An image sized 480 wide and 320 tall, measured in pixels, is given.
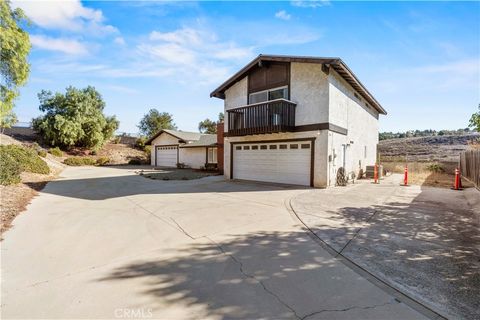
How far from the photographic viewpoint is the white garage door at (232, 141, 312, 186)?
12.1 metres

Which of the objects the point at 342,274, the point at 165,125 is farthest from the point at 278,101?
the point at 165,125

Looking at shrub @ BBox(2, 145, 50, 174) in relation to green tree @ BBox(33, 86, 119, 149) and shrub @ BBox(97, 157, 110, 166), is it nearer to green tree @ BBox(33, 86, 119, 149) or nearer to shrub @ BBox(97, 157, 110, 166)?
shrub @ BBox(97, 157, 110, 166)

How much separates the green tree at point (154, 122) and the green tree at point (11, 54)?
35.7 metres

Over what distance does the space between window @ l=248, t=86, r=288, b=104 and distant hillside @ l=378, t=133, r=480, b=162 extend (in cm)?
1172

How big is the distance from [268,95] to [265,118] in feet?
5.72

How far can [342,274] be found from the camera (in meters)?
3.46

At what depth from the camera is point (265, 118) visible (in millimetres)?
12367

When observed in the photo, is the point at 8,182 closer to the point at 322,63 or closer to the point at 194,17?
the point at 194,17

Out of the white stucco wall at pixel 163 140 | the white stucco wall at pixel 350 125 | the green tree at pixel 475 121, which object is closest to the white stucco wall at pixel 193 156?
the white stucco wall at pixel 163 140

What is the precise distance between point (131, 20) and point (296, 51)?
7.77 meters

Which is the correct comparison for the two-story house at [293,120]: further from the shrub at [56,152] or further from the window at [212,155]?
the shrub at [56,152]

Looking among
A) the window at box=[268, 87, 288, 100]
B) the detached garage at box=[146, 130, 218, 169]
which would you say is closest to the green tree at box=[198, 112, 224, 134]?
the detached garage at box=[146, 130, 218, 169]

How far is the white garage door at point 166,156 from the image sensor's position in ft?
86.1

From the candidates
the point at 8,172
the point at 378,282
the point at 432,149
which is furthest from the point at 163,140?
the point at 378,282
